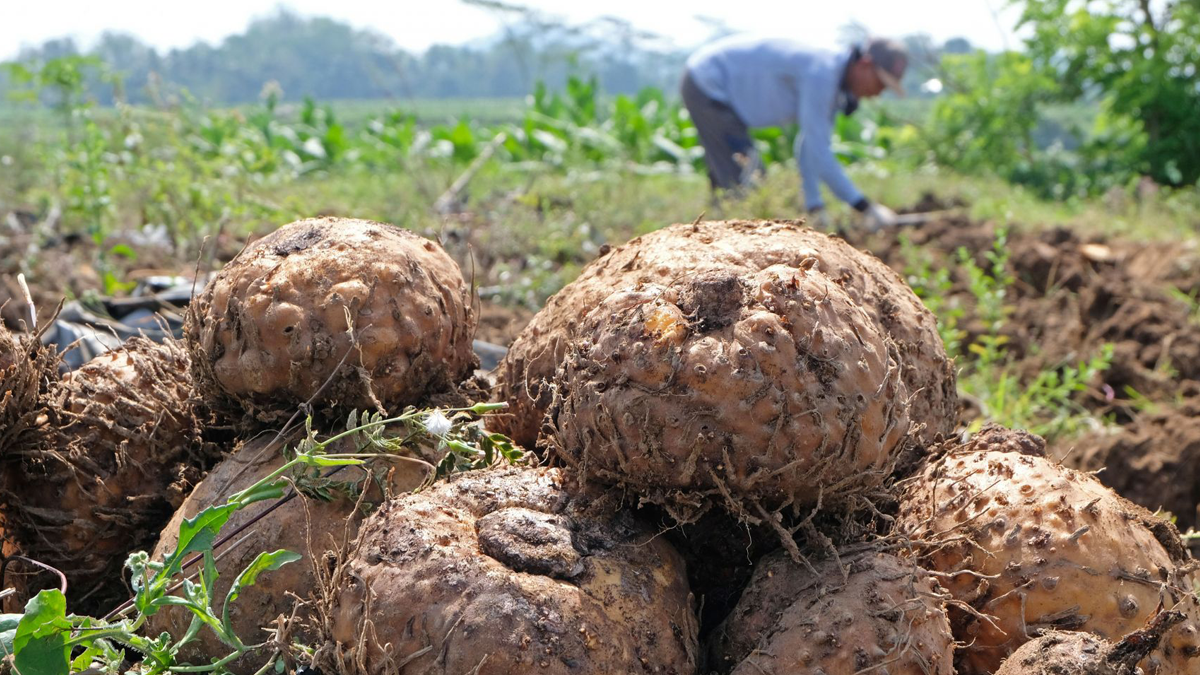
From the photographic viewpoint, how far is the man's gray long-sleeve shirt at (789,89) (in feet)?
28.4

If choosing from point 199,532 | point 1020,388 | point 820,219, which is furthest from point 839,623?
point 820,219

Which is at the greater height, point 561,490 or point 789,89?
point 561,490

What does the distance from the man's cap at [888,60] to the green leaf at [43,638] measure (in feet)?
27.7

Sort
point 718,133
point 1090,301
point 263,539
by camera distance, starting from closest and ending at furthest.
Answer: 1. point 263,539
2. point 1090,301
3. point 718,133

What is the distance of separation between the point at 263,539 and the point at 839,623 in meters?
1.18

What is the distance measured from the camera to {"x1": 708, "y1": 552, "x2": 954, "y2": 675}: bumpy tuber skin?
1.78 meters

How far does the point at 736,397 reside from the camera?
5.98ft

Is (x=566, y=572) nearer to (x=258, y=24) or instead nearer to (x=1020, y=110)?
(x=1020, y=110)

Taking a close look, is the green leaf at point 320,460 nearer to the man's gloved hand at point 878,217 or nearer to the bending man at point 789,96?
the bending man at point 789,96

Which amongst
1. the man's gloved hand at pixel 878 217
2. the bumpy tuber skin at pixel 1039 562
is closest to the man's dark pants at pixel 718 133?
the man's gloved hand at pixel 878 217

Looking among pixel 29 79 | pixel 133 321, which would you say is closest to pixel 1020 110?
pixel 29 79

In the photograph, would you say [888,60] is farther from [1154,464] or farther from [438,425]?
[438,425]

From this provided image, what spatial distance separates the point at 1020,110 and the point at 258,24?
45.9m

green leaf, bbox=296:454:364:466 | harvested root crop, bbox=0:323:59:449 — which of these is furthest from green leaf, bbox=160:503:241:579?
harvested root crop, bbox=0:323:59:449
